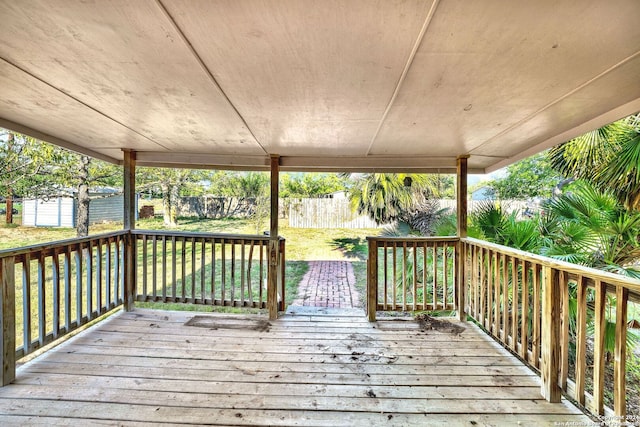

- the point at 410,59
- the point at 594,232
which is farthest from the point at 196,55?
the point at 594,232

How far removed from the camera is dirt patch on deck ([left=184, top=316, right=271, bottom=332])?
2693 mm

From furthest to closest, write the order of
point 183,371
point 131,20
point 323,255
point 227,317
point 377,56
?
1. point 323,255
2. point 227,317
3. point 183,371
4. point 377,56
5. point 131,20

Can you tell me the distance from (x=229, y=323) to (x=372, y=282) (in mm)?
1681

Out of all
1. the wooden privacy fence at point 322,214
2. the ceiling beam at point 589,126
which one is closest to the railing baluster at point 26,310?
the ceiling beam at point 589,126

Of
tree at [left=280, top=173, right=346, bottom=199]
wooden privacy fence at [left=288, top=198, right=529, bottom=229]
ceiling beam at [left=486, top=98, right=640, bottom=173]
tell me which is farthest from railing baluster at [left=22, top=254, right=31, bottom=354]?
tree at [left=280, top=173, right=346, bottom=199]

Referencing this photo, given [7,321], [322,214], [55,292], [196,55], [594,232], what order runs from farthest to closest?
[322,214], [594,232], [55,292], [7,321], [196,55]

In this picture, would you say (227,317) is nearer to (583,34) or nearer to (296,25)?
(296,25)

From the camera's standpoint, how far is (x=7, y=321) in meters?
1.79

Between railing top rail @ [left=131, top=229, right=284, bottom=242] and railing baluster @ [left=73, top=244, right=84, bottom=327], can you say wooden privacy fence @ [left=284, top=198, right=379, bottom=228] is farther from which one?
railing baluster @ [left=73, top=244, right=84, bottom=327]

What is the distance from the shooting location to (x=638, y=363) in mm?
2928

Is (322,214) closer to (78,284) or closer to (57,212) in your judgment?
(78,284)

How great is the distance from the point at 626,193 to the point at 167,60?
4.17 meters

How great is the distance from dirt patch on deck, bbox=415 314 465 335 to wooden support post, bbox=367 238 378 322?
520 mm

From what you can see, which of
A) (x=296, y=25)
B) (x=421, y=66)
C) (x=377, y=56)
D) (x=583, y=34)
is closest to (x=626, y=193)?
(x=583, y=34)
